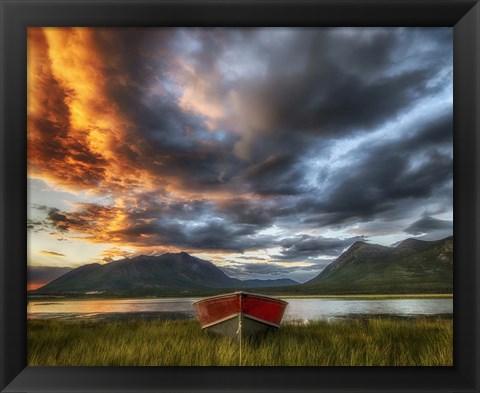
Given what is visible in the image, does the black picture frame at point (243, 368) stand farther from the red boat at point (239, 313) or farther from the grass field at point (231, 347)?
the red boat at point (239, 313)

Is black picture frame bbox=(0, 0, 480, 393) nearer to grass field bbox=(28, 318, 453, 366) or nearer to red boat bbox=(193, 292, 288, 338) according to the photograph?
grass field bbox=(28, 318, 453, 366)

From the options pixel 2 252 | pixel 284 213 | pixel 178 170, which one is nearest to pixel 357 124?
pixel 284 213

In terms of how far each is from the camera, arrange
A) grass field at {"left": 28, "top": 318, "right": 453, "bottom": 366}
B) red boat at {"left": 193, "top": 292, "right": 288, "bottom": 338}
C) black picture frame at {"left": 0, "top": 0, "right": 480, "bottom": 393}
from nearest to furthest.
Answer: black picture frame at {"left": 0, "top": 0, "right": 480, "bottom": 393}
grass field at {"left": 28, "top": 318, "right": 453, "bottom": 366}
red boat at {"left": 193, "top": 292, "right": 288, "bottom": 338}

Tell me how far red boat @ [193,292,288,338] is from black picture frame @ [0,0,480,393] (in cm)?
254

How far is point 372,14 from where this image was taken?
9.12ft

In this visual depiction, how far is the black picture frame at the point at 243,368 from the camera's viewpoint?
272 cm

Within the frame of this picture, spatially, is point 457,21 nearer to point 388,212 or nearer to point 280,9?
point 280,9

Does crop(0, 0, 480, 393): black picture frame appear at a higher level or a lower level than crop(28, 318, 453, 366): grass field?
higher

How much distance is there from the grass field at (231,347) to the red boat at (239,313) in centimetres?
16

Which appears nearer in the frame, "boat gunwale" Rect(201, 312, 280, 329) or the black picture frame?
the black picture frame

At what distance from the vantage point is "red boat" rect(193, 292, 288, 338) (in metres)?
5.48

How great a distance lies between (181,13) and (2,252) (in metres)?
1.93

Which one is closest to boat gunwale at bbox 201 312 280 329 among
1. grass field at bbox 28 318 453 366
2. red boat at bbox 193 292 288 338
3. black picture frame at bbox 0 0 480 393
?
red boat at bbox 193 292 288 338

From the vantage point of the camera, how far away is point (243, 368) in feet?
9.14
